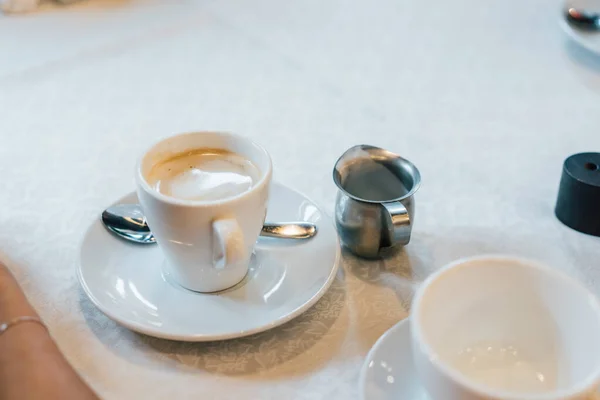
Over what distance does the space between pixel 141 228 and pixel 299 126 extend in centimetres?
30

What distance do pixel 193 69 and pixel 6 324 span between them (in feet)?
1.90

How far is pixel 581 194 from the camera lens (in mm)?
664

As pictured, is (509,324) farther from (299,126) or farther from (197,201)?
(299,126)

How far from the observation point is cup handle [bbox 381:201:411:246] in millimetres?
584

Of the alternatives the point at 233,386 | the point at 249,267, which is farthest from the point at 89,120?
the point at 233,386

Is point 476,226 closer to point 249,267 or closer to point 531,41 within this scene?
point 249,267

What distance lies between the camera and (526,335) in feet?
1.70

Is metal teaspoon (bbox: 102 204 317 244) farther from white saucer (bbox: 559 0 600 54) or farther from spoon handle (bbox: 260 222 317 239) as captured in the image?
white saucer (bbox: 559 0 600 54)

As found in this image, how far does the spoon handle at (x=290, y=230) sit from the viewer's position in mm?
639

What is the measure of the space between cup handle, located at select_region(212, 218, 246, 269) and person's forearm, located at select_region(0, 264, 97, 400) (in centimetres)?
14

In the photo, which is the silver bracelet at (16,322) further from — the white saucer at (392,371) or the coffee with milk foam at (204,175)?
the white saucer at (392,371)

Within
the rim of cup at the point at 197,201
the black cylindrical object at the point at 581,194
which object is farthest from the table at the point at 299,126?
the rim of cup at the point at 197,201

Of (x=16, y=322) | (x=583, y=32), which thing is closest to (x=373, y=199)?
(x=16, y=322)

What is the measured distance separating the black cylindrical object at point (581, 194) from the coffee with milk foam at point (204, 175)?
1.02 feet
